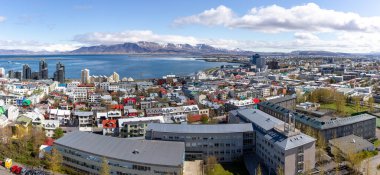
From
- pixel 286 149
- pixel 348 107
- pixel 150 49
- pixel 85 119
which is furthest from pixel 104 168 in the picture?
pixel 150 49

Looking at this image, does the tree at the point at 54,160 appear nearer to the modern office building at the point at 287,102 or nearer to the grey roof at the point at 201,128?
the grey roof at the point at 201,128

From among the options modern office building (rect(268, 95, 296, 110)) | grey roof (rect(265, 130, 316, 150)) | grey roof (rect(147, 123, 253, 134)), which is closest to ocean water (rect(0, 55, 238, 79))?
modern office building (rect(268, 95, 296, 110))

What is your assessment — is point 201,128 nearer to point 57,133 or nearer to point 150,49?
point 57,133

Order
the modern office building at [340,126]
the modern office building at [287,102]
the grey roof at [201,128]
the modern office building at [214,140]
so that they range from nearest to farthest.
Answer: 1. the modern office building at [214,140]
2. the grey roof at [201,128]
3. the modern office building at [340,126]
4. the modern office building at [287,102]

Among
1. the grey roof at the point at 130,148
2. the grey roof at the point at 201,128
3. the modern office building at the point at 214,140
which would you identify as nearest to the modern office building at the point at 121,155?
the grey roof at the point at 130,148

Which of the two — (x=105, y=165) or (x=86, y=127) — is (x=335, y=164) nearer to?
(x=105, y=165)

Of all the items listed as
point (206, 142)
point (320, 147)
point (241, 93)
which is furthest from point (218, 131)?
point (241, 93)
